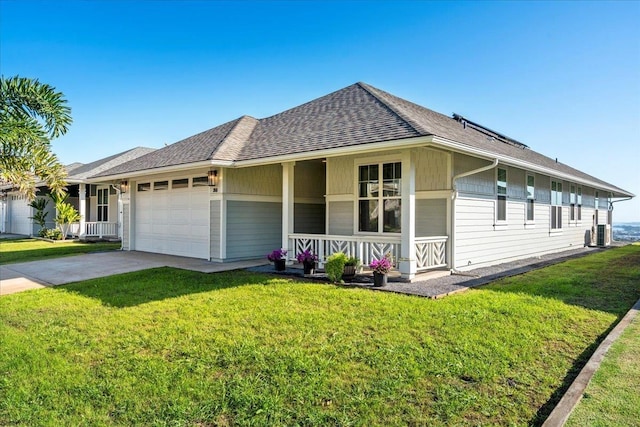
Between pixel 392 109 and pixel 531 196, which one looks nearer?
pixel 392 109

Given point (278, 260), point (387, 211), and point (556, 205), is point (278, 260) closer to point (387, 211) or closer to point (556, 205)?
point (387, 211)

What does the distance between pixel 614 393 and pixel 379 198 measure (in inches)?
271

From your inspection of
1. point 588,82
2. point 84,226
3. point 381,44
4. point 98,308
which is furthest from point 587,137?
point 84,226

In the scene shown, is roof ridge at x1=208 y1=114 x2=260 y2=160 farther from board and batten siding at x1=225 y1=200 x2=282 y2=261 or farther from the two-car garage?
board and batten siding at x1=225 y1=200 x2=282 y2=261

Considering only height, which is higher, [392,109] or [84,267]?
[392,109]

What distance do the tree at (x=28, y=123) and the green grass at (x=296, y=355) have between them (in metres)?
2.46

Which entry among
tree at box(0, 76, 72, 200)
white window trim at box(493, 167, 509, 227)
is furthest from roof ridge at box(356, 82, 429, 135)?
tree at box(0, 76, 72, 200)

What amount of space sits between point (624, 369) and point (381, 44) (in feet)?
43.5

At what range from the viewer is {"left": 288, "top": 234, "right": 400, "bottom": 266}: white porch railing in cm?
865

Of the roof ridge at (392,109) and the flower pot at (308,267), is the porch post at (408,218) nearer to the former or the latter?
the roof ridge at (392,109)

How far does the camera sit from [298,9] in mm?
12719

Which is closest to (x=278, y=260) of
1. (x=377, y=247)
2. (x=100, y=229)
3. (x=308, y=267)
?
(x=308, y=267)

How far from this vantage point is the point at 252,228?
40.9 feet

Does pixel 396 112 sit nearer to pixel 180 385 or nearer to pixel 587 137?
pixel 180 385
